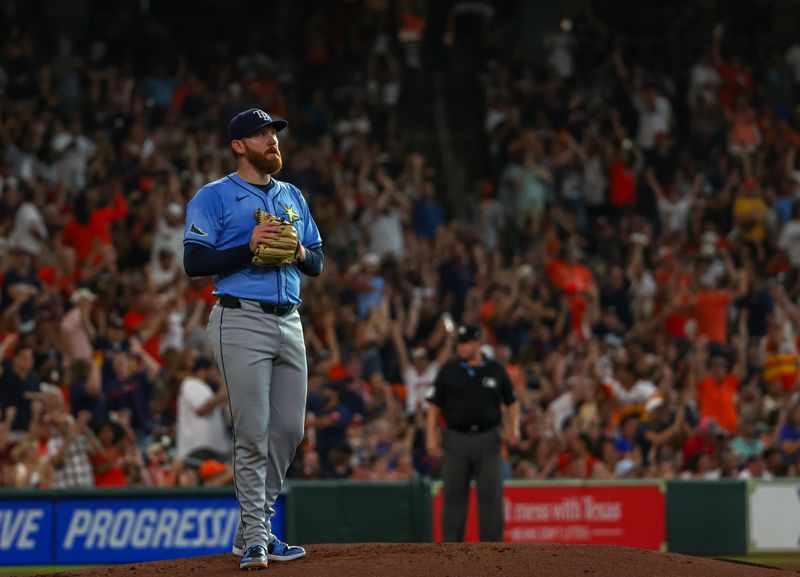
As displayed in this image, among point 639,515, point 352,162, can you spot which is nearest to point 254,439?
point 639,515

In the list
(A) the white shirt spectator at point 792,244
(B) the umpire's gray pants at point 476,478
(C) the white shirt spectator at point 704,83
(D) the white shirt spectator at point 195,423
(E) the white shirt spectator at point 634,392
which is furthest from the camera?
(C) the white shirt spectator at point 704,83

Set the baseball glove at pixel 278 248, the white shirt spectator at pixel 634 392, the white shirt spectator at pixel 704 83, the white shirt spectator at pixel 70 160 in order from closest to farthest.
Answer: the baseball glove at pixel 278 248
the white shirt spectator at pixel 634 392
the white shirt spectator at pixel 70 160
the white shirt spectator at pixel 704 83

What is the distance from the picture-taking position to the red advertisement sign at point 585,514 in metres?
14.5

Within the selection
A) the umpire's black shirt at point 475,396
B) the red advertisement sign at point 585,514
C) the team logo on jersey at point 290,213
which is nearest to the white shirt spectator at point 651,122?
the red advertisement sign at point 585,514

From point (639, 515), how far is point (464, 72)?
501 inches

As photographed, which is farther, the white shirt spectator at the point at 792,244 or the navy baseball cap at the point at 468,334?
the white shirt spectator at the point at 792,244

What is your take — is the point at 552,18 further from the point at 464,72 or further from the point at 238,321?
the point at 238,321

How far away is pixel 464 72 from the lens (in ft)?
84.8

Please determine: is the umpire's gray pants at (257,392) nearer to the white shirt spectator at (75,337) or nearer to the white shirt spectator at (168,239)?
the white shirt spectator at (75,337)

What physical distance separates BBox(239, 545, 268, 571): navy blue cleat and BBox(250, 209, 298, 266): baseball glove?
1446mm

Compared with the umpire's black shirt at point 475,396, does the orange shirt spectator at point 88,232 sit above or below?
above

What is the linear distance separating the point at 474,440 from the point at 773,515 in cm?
468

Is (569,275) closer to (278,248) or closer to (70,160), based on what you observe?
(70,160)

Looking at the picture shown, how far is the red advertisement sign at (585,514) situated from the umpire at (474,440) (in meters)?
2.34
